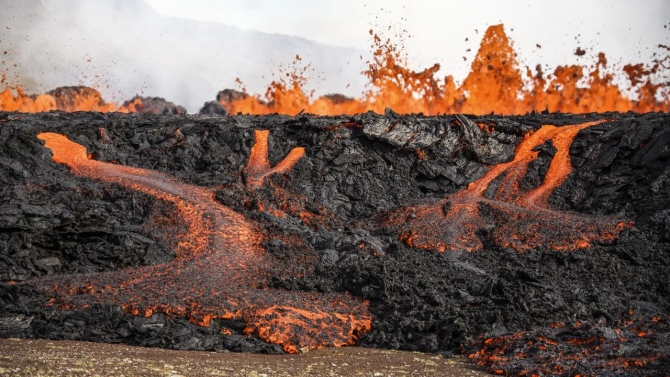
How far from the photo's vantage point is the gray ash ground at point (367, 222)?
13594 millimetres

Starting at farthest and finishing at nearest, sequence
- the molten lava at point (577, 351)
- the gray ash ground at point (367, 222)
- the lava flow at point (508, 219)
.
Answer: the lava flow at point (508, 219) < the gray ash ground at point (367, 222) < the molten lava at point (577, 351)

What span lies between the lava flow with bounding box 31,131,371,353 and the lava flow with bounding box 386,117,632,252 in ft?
16.4

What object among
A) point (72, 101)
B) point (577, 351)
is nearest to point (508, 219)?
point (577, 351)

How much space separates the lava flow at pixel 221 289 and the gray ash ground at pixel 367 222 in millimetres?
425

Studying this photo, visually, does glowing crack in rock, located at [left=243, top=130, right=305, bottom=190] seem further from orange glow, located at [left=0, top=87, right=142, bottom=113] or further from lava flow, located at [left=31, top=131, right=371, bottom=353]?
orange glow, located at [left=0, top=87, right=142, bottom=113]

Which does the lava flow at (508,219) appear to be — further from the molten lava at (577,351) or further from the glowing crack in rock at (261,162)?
the molten lava at (577,351)

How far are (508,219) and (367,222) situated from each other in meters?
4.96

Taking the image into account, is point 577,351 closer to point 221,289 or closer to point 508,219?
point 221,289

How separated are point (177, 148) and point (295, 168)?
16.5 feet

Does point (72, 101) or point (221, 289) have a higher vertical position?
point (72, 101)

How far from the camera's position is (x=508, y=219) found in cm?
2205

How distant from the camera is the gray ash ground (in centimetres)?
1359

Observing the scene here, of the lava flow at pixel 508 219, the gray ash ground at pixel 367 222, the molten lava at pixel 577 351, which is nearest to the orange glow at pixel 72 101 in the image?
the gray ash ground at pixel 367 222

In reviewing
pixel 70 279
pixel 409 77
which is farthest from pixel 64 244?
pixel 409 77
